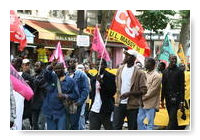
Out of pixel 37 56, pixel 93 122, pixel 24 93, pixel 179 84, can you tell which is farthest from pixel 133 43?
pixel 37 56

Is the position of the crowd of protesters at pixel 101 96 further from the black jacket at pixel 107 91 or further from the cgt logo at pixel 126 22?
the cgt logo at pixel 126 22

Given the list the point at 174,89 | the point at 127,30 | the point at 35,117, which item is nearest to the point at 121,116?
the point at 174,89

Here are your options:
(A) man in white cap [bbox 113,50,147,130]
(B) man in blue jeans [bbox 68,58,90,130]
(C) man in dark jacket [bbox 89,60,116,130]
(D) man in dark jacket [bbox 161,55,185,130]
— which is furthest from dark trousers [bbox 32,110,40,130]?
(D) man in dark jacket [bbox 161,55,185,130]

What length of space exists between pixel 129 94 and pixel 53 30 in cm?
1232

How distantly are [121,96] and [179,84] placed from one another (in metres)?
1.67

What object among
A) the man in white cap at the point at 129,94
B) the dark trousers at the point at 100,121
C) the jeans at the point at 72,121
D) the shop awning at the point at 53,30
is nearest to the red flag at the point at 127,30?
the man in white cap at the point at 129,94

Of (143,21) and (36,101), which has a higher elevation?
(143,21)

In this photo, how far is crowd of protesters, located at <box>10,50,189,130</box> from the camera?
26.1 feet

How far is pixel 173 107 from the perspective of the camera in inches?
364

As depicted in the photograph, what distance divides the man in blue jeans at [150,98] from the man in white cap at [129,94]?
470 mm

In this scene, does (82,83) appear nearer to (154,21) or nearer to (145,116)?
(145,116)

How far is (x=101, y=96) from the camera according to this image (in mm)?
8570
